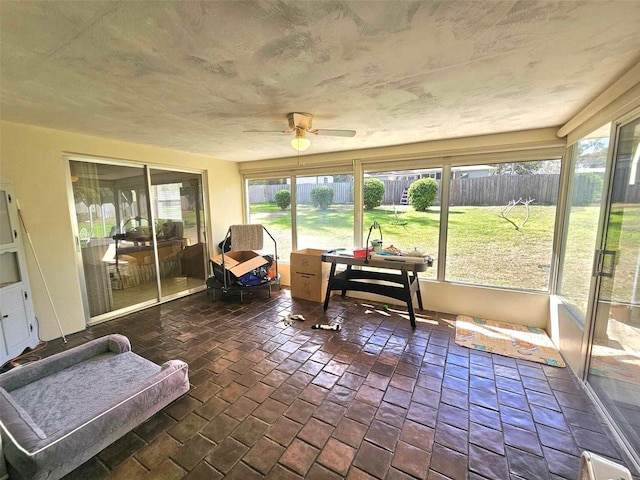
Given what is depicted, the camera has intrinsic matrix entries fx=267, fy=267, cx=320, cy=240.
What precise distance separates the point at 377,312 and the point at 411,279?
0.67 m

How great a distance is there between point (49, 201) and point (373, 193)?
161 inches

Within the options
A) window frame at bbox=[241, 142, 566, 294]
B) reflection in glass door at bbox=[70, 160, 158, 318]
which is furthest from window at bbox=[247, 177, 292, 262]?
reflection in glass door at bbox=[70, 160, 158, 318]

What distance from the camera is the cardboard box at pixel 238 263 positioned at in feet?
13.6

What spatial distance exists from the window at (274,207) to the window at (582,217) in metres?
4.00

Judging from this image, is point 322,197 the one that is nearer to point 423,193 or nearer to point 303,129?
point 423,193

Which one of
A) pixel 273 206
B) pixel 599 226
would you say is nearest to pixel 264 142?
pixel 273 206

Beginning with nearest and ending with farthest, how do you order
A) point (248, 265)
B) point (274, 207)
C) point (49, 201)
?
point (49, 201) < point (248, 265) < point (274, 207)

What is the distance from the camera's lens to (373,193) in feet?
14.2

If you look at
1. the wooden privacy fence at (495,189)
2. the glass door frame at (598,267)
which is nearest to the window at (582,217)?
the glass door frame at (598,267)

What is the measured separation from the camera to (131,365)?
2.24 metres

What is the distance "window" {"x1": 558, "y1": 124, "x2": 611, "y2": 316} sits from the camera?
232cm

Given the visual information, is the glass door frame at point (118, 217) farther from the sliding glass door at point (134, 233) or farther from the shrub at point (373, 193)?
the shrub at point (373, 193)

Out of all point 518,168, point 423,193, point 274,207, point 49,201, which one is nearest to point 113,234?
point 49,201

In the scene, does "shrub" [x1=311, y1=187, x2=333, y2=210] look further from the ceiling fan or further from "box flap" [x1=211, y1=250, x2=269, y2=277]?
the ceiling fan
